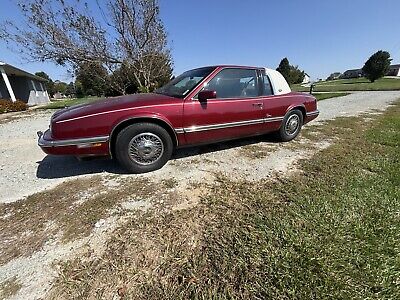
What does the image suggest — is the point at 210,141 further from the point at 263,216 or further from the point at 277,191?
the point at 263,216

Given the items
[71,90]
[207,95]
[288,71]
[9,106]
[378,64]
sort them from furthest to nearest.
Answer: [71,90] < [288,71] < [378,64] < [9,106] < [207,95]

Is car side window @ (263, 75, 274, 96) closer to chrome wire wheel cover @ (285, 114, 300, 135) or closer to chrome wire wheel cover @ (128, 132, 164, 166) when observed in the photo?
chrome wire wheel cover @ (285, 114, 300, 135)

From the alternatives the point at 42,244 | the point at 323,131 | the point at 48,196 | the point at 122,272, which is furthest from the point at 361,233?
the point at 323,131

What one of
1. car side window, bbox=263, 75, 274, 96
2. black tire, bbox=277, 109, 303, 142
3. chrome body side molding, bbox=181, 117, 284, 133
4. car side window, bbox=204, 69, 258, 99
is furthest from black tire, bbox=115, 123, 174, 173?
black tire, bbox=277, 109, 303, 142

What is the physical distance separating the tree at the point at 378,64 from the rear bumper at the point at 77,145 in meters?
53.4

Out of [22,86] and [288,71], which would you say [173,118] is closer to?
[22,86]

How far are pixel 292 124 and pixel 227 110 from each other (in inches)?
73.2

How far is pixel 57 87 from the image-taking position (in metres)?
76.0

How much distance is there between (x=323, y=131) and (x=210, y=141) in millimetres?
3535

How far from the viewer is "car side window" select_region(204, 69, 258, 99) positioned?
3.79m

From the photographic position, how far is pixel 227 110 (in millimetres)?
3820

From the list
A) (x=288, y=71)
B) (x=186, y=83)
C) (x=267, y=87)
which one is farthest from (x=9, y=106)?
(x=288, y=71)

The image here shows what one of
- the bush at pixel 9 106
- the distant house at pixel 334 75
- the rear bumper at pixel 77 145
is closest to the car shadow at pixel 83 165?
the rear bumper at pixel 77 145

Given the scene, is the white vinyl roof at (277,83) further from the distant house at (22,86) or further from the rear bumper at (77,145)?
the distant house at (22,86)
